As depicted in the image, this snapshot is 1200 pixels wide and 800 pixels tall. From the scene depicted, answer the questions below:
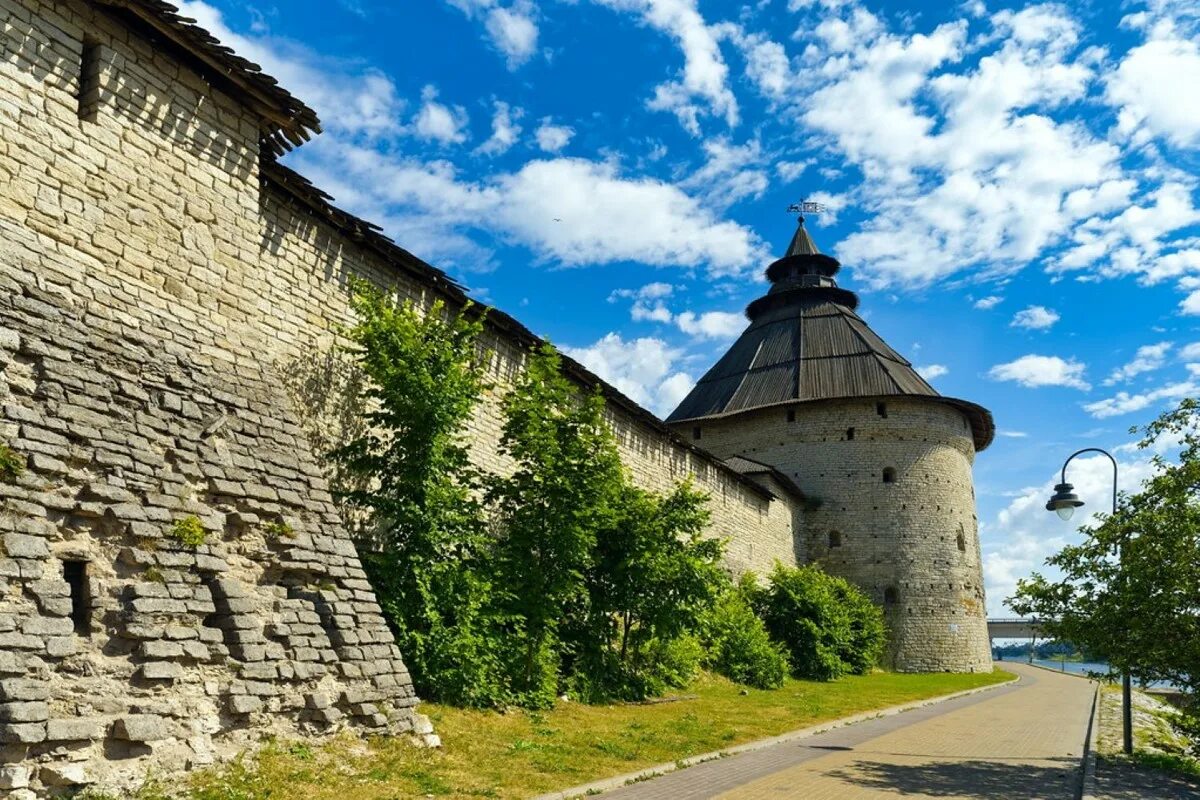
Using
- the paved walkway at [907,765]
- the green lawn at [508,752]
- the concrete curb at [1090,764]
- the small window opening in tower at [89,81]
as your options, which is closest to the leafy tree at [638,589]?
the green lawn at [508,752]

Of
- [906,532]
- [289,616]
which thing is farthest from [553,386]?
[906,532]

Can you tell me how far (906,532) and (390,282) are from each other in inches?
979

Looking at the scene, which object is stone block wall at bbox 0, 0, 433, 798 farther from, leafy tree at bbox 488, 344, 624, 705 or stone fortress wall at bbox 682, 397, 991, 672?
stone fortress wall at bbox 682, 397, 991, 672

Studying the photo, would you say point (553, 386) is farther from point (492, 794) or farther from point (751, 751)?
point (492, 794)

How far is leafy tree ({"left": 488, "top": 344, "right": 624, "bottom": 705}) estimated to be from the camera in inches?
473

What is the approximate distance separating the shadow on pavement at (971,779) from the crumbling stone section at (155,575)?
16.0 feet

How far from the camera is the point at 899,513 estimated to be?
3184 centimetres

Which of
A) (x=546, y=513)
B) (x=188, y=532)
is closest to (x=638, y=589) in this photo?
(x=546, y=513)

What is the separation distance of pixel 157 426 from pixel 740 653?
15099 millimetres

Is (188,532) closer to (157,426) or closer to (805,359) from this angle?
(157,426)

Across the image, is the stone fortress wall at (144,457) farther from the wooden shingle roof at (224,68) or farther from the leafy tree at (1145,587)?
the leafy tree at (1145,587)

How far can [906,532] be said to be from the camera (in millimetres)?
31656

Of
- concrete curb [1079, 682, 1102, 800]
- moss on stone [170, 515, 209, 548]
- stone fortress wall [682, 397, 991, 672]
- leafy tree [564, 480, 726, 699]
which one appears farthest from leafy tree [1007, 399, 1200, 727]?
stone fortress wall [682, 397, 991, 672]

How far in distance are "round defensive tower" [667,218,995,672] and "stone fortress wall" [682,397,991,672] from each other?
0.04 meters
